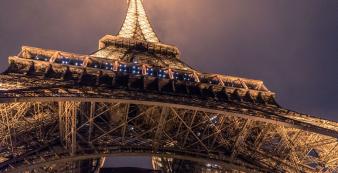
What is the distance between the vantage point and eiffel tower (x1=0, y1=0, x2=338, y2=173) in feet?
67.3

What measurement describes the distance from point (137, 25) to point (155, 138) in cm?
3162

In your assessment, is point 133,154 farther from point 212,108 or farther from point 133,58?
point 133,58

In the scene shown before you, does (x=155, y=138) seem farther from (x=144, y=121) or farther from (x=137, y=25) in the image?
(x=137, y=25)

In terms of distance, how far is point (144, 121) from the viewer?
2625cm

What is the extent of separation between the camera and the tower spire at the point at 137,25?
49.7 metres

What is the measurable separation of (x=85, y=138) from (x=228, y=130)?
26.5 feet

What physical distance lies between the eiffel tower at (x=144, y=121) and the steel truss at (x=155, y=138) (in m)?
0.05

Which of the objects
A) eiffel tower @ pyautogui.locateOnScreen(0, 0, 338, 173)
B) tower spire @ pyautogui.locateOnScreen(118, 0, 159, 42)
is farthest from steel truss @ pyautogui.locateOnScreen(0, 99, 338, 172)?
tower spire @ pyautogui.locateOnScreen(118, 0, 159, 42)

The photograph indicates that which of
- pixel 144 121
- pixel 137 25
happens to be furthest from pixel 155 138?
pixel 137 25

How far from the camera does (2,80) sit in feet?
68.1

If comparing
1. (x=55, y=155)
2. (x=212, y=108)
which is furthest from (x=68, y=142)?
Answer: (x=212, y=108)

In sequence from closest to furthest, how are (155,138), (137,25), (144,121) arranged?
1. (155,138)
2. (144,121)
3. (137,25)

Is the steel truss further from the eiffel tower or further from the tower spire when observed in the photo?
the tower spire

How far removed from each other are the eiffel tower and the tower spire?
21.5 metres
